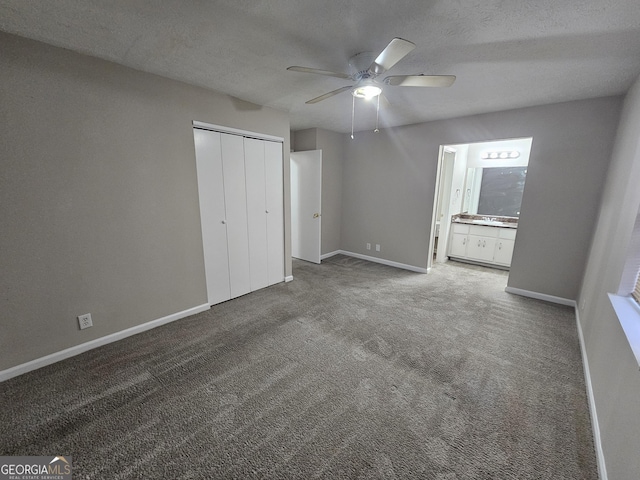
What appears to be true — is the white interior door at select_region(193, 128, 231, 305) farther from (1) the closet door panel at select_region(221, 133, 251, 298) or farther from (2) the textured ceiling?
(2) the textured ceiling

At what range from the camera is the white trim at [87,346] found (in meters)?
1.93

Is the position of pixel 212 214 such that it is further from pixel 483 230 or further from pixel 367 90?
pixel 483 230

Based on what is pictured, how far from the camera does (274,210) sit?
11.7ft

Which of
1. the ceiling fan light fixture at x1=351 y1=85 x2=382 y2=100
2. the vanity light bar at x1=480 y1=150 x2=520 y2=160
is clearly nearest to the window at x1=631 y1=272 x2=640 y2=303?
the ceiling fan light fixture at x1=351 y1=85 x2=382 y2=100

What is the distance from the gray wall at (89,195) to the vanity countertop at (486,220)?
4.53m

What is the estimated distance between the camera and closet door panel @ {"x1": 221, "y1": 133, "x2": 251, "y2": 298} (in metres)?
2.97

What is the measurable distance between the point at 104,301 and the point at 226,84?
233 cm

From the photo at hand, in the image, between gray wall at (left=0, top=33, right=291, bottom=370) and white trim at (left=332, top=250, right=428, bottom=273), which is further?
white trim at (left=332, top=250, right=428, bottom=273)

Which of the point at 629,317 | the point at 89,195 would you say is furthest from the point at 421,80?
the point at 89,195

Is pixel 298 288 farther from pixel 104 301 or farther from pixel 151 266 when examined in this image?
pixel 104 301

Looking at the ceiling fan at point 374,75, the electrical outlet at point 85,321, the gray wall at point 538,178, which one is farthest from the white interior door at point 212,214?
the gray wall at point 538,178

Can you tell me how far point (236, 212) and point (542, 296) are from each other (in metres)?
4.07

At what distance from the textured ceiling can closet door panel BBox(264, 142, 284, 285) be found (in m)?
0.96

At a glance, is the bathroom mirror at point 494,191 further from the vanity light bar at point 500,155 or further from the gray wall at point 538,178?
the gray wall at point 538,178
